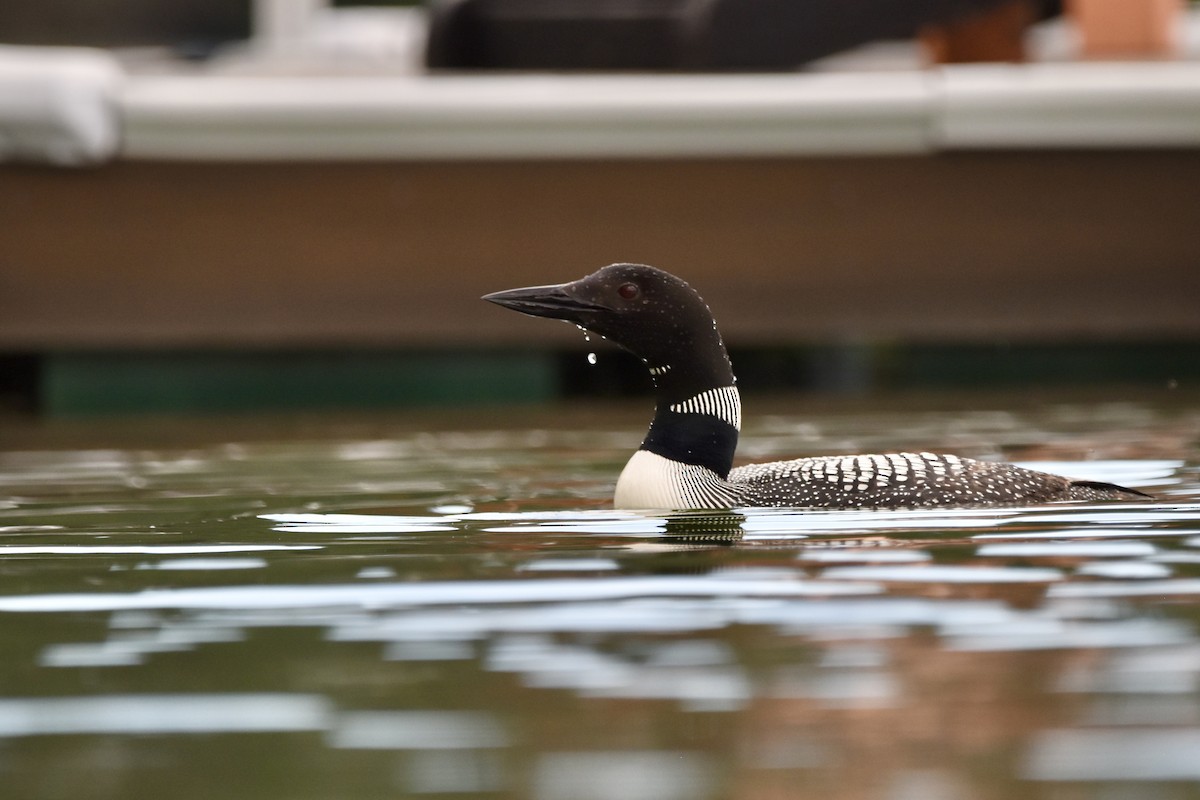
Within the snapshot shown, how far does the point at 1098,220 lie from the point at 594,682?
464 centimetres

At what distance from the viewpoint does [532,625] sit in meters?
2.48

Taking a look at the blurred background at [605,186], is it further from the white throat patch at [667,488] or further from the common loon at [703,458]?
the white throat patch at [667,488]

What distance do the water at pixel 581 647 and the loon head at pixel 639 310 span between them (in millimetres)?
361

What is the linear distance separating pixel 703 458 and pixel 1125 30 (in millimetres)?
3417

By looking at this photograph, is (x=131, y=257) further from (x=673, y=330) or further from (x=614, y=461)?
(x=673, y=330)

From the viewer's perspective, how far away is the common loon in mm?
3648

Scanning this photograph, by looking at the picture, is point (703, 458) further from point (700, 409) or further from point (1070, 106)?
point (1070, 106)

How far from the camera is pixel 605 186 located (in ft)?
20.6

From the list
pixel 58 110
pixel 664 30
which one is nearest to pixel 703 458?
pixel 58 110

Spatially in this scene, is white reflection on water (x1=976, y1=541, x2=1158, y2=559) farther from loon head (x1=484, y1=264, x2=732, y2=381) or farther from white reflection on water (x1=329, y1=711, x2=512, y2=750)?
white reflection on water (x1=329, y1=711, x2=512, y2=750)

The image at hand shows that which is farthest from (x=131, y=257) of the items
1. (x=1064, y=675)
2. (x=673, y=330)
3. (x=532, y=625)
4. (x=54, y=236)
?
(x=1064, y=675)

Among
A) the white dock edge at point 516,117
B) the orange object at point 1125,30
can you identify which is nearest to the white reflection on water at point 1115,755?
the white dock edge at point 516,117

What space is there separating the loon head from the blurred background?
220 cm

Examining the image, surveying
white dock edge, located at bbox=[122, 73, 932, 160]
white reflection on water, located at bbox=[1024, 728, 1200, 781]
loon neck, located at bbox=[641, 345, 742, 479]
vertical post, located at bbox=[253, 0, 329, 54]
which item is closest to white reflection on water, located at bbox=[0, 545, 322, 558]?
loon neck, located at bbox=[641, 345, 742, 479]
